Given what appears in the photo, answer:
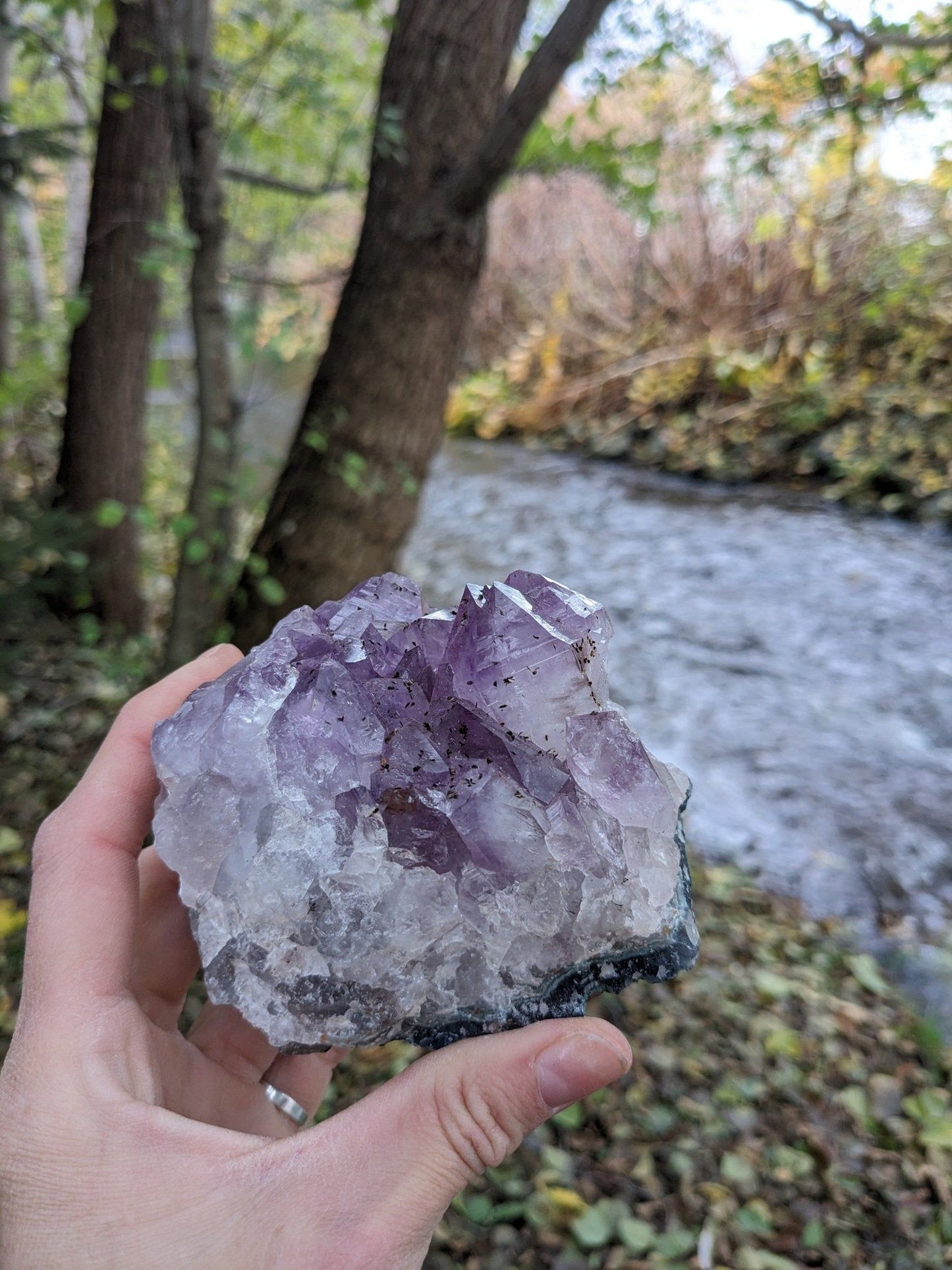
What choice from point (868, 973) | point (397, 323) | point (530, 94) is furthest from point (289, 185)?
point (868, 973)

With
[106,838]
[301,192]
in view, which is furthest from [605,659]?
[301,192]

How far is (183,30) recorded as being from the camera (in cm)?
221

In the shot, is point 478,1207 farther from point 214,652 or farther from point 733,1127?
point 214,652

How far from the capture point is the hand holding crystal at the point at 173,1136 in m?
1.07

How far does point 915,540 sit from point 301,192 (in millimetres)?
4894

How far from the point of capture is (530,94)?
218 centimetres

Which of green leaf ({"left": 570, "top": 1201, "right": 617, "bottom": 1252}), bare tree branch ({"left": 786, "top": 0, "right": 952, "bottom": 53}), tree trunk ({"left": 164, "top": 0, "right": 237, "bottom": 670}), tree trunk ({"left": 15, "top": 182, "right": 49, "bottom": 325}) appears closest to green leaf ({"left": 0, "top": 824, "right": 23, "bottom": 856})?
tree trunk ({"left": 164, "top": 0, "right": 237, "bottom": 670})

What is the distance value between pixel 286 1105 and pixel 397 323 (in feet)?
7.20

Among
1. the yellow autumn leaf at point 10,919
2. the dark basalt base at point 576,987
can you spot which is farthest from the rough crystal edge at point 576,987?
the yellow autumn leaf at point 10,919

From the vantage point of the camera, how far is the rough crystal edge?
1305 millimetres

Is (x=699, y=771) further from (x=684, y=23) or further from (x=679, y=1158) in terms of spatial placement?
(x=684, y=23)

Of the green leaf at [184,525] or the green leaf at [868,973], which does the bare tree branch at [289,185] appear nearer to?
the green leaf at [184,525]

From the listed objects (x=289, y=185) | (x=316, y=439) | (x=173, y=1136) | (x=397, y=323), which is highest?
(x=289, y=185)

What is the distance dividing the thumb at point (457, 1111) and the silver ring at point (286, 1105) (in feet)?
1.72
